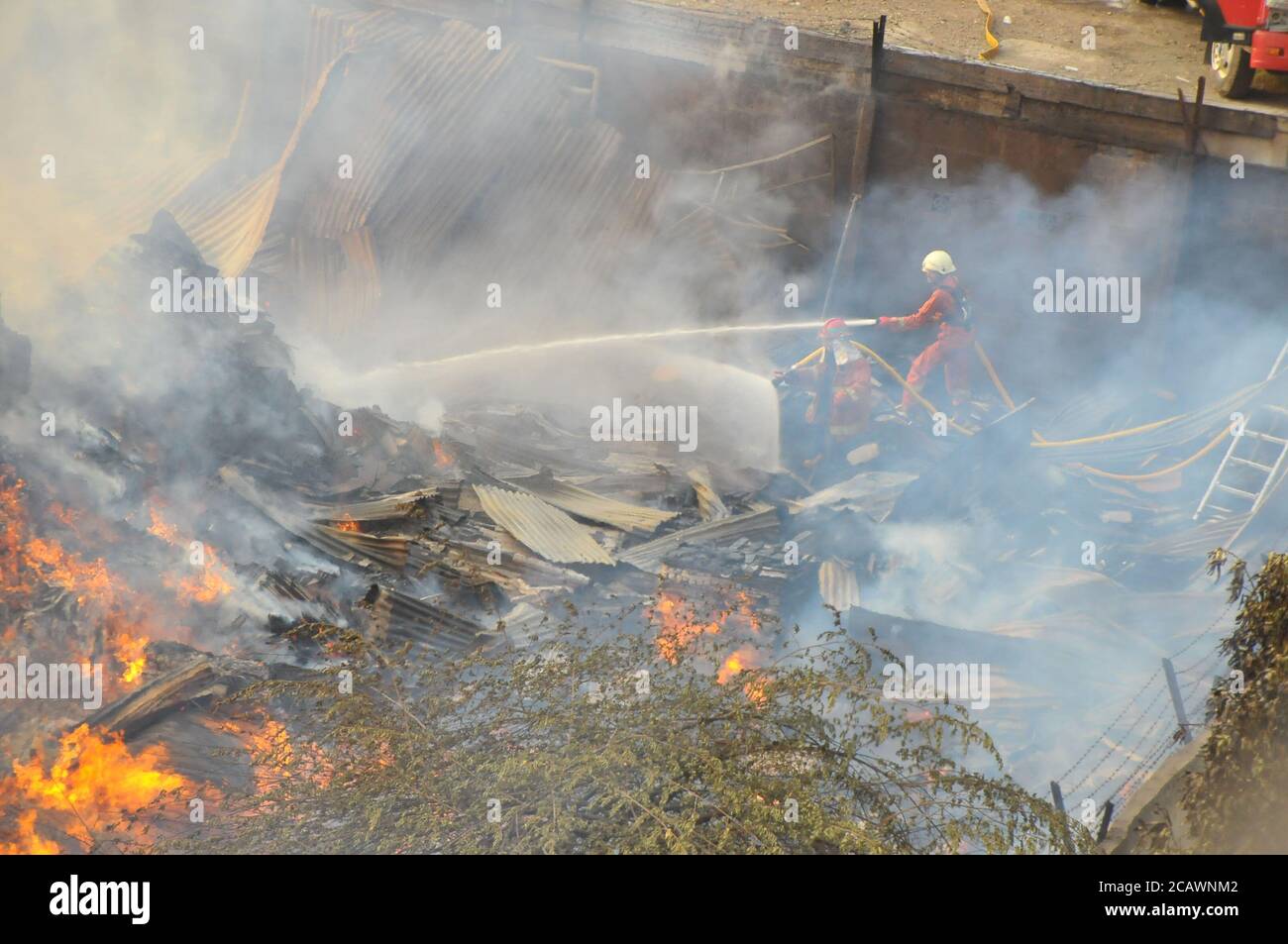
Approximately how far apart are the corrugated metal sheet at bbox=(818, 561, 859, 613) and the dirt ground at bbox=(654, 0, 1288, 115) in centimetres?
742

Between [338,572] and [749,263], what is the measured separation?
767 centimetres

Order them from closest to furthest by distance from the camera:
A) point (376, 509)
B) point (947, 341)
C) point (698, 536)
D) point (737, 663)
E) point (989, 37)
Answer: point (737, 663) < point (376, 509) < point (698, 536) < point (947, 341) < point (989, 37)

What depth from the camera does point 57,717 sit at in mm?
7414

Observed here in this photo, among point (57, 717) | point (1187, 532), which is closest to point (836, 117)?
point (1187, 532)

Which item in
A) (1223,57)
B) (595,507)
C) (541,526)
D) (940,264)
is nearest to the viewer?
(541,526)

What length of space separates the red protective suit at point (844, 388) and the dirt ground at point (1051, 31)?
516 centimetres

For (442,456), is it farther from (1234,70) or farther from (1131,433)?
(1234,70)

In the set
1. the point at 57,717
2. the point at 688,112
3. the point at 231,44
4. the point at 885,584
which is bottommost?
the point at 57,717

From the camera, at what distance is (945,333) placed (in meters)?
12.0

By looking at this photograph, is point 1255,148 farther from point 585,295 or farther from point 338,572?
point 338,572

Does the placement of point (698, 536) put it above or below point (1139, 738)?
above

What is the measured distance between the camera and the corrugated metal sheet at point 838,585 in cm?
1005

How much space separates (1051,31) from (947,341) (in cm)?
634

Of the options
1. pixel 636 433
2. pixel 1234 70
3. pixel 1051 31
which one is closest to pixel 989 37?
pixel 1051 31
